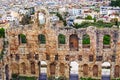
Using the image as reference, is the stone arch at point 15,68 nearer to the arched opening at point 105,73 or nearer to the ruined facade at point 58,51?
the ruined facade at point 58,51

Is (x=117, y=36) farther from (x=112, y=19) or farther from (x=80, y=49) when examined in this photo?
(x=112, y=19)

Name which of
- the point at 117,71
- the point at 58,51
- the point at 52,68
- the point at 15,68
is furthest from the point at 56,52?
the point at 117,71

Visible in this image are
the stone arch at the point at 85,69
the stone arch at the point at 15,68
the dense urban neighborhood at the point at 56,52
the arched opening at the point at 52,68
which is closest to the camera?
the dense urban neighborhood at the point at 56,52

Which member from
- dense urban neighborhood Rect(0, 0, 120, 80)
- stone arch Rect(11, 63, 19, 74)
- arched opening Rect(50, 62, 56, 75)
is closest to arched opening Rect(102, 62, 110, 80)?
dense urban neighborhood Rect(0, 0, 120, 80)

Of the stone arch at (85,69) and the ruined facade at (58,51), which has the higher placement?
the ruined facade at (58,51)

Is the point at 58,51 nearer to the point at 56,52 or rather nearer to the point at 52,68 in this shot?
the point at 56,52

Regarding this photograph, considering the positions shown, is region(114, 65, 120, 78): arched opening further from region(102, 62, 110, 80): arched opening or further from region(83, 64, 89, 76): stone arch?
region(83, 64, 89, 76): stone arch

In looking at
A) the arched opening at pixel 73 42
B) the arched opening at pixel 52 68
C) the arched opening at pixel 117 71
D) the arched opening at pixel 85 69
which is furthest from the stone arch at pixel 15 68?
the arched opening at pixel 117 71

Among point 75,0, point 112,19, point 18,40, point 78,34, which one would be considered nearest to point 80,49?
point 78,34

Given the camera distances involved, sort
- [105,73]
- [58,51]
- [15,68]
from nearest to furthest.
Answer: [58,51], [15,68], [105,73]
